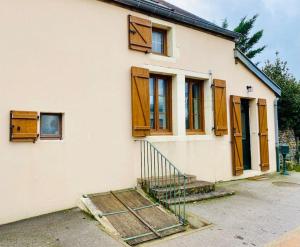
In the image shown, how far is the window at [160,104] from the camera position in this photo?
22.3 ft

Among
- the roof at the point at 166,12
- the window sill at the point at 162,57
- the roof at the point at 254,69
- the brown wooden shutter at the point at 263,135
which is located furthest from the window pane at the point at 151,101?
the brown wooden shutter at the point at 263,135

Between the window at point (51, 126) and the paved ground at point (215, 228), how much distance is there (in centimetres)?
133

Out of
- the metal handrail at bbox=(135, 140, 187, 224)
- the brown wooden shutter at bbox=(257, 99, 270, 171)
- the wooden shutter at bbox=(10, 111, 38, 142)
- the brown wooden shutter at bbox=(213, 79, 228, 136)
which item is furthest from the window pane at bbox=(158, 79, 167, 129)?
the brown wooden shutter at bbox=(257, 99, 270, 171)

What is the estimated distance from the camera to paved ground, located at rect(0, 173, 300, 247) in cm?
389

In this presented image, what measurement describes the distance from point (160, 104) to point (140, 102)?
892mm

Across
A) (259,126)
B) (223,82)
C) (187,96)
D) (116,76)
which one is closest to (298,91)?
(259,126)

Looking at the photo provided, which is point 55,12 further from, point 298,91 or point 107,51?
point 298,91

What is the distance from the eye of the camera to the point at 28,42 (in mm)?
4961

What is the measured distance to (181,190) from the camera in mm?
5785

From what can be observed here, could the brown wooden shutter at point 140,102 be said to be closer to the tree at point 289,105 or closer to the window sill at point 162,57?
the window sill at point 162,57

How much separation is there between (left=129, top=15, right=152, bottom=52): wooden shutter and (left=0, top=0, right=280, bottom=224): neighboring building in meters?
0.02

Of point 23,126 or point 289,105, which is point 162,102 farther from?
point 289,105

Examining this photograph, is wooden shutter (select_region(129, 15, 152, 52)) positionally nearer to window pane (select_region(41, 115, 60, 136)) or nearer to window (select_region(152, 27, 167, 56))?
window (select_region(152, 27, 167, 56))

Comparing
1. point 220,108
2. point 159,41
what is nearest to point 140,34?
point 159,41
